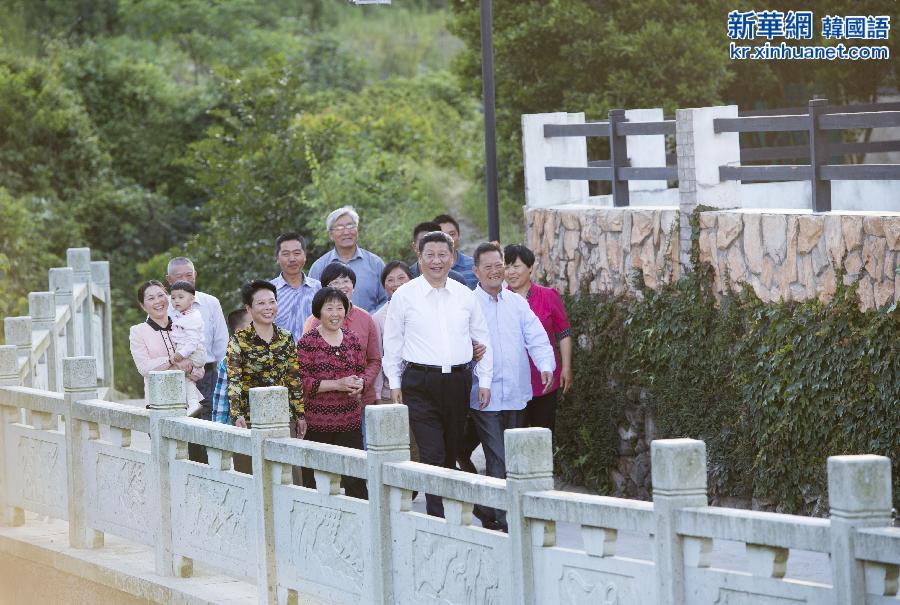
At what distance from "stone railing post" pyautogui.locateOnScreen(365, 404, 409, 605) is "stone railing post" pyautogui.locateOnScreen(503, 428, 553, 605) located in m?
0.93

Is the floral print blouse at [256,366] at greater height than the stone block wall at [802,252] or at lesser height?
lesser

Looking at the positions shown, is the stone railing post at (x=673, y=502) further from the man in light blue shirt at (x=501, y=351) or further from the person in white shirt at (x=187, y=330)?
the person in white shirt at (x=187, y=330)

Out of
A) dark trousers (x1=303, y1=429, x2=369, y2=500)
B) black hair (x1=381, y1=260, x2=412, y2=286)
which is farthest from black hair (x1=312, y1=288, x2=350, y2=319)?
black hair (x1=381, y1=260, x2=412, y2=286)

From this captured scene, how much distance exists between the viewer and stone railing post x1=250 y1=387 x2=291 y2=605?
25.1 feet

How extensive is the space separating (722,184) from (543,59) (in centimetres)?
892

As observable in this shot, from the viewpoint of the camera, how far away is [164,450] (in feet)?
28.4

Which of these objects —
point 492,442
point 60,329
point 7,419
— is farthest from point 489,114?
point 7,419

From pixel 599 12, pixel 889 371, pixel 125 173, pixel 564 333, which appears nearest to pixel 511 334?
pixel 564 333

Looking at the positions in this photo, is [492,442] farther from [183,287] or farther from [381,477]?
[381,477]

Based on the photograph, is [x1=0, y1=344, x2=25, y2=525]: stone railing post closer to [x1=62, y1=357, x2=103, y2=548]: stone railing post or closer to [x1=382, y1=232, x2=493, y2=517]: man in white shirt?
[x1=62, y1=357, x2=103, y2=548]: stone railing post

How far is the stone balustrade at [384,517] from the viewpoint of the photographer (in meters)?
4.93

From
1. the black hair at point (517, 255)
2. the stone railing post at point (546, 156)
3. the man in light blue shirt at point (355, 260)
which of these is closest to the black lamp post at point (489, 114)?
the stone railing post at point (546, 156)

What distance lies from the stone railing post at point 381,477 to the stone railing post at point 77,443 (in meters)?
3.31

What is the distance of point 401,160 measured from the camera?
914 inches
